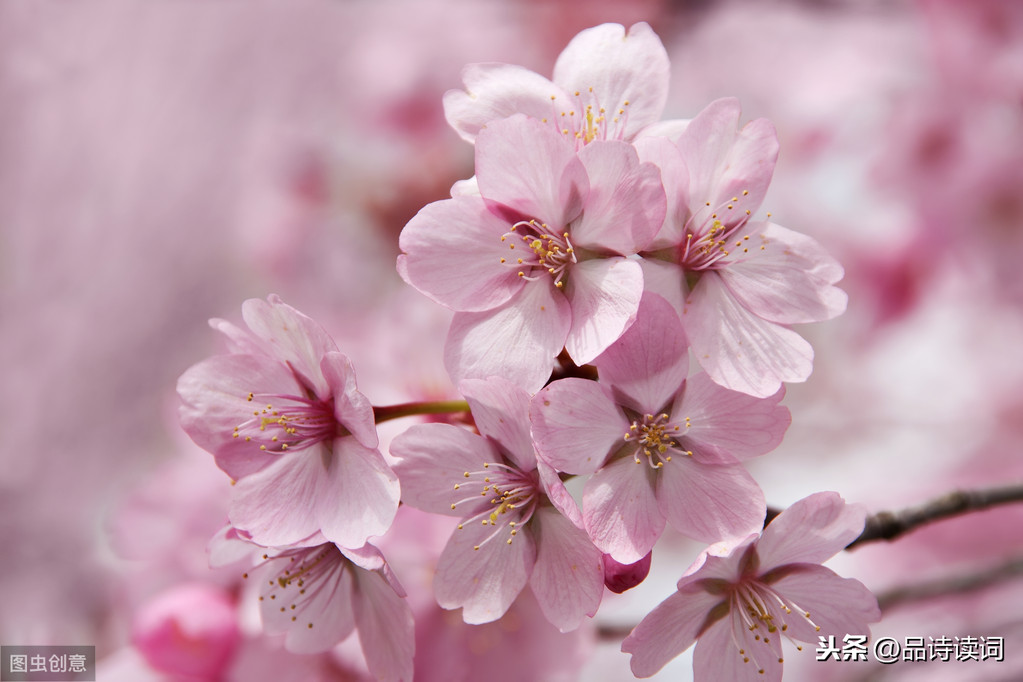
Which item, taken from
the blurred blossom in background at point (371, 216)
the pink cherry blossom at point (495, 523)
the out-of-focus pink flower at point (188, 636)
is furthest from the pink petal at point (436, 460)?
the blurred blossom in background at point (371, 216)

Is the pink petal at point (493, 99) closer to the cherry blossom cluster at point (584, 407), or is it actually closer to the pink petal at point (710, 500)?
the cherry blossom cluster at point (584, 407)

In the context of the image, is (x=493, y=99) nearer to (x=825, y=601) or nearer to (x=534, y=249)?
(x=534, y=249)

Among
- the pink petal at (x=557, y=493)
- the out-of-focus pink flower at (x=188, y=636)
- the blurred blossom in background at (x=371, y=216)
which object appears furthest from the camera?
the blurred blossom in background at (x=371, y=216)

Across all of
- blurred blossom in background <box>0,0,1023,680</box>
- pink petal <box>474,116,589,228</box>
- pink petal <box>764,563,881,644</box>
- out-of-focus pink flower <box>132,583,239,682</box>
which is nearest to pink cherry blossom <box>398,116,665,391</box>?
pink petal <box>474,116,589,228</box>

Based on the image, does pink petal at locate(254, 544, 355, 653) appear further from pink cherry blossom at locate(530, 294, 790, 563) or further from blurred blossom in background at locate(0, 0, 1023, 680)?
blurred blossom in background at locate(0, 0, 1023, 680)

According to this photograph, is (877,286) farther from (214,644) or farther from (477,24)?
(214,644)
